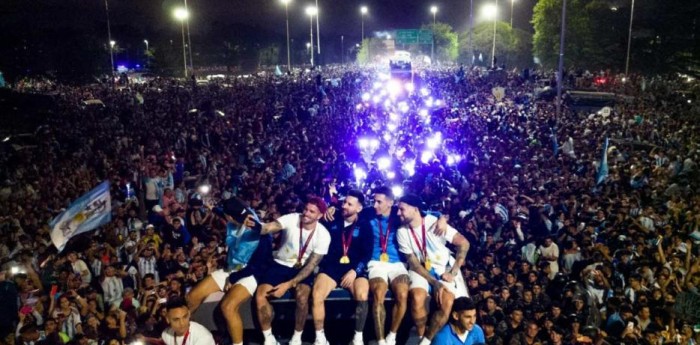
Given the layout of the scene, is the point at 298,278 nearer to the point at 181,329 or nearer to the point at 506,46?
the point at 181,329

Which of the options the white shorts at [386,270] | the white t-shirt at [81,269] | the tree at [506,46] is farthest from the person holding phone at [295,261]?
the tree at [506,46]

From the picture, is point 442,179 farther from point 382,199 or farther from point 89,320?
point 89,320

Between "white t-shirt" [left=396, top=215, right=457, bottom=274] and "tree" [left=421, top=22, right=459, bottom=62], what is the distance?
274ft

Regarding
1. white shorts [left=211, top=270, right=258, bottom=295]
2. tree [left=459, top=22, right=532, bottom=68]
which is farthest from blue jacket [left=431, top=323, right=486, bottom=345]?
tree [left=459, top=22, right=532, bottom=68]

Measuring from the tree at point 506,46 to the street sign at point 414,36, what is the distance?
6376 mm

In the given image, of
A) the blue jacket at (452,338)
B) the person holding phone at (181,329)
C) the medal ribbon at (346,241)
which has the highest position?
the medal ribbon at (346,241)

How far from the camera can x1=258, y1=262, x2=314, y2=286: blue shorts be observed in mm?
5289

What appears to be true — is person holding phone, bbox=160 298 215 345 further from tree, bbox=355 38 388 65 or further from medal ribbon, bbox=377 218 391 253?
tree, bbox=355 38 388 65

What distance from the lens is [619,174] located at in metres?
13.5

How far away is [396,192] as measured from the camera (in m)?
10.7

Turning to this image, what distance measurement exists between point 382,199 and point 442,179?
700 centimetres

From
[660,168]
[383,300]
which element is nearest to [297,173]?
[383,300]

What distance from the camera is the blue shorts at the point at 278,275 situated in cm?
529

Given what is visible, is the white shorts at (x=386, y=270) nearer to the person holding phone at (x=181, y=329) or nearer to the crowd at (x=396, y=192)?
the crowd at (x=396, y=192)
